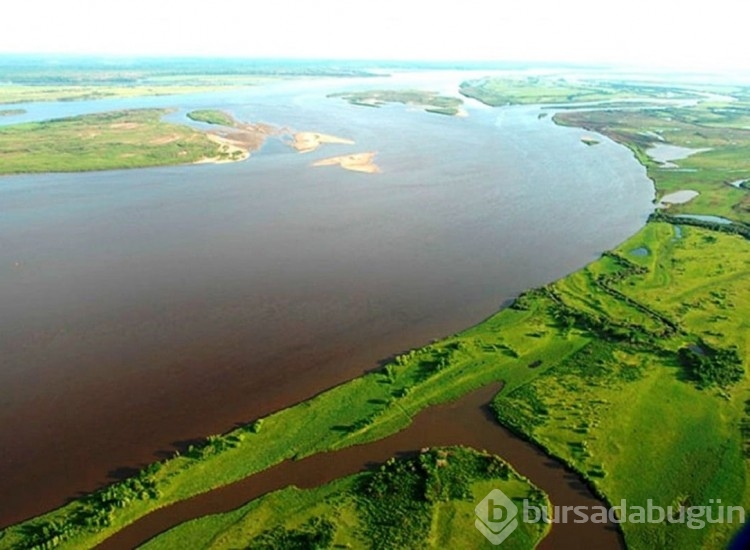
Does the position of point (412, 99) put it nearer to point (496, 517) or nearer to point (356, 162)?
point (356, 162)

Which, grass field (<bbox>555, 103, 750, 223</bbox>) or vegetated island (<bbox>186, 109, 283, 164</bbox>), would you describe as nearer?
grass field (<bbox>555, 103, 750, 223</bbox>)

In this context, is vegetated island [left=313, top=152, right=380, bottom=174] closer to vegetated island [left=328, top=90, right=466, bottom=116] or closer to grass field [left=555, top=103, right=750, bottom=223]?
grass field [left=555, top=103, right=750, bottom=223]

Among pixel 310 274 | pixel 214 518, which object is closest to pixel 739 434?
pixel 214 518

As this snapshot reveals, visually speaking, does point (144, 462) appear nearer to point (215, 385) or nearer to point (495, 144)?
point (215, 385)

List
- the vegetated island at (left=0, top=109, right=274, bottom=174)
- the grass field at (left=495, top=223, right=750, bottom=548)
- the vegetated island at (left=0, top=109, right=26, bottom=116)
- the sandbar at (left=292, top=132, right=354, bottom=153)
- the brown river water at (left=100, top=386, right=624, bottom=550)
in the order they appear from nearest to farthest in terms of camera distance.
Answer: the brown river water at (left=100, top=386, right=624, bottom=550) → the grass field at (left=495, top=223, right=750, bottom=548) → the vegetated island at (left=0, top=109, right=274, bottom=174) → the sandbar at (left=292, top=132, right=354, bottom=153) → the vegetated island at (left=0, top=109, right=26, bottom=116)

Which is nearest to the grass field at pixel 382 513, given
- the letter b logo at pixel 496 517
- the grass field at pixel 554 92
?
the letter b logo at pixel 496 517

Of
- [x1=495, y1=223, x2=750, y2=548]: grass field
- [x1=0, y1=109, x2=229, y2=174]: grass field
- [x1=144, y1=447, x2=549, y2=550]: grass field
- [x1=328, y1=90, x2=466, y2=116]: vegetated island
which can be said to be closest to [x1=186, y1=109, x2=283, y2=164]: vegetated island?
[x1=0, y1=109, x2=229, y2=174]: grass field
